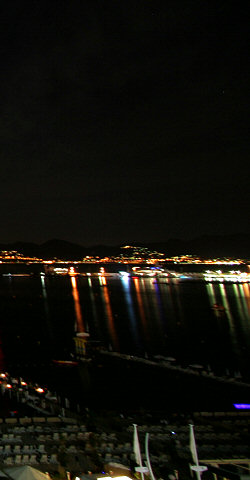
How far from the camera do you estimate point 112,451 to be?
3707 millimetres

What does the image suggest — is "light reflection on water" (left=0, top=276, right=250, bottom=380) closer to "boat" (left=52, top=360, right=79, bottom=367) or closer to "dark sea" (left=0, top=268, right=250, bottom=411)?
"dark sea" (left=0, top=268, right=250, bottom=411)

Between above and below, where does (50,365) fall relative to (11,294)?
below

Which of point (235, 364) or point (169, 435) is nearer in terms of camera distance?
point (169, 435)

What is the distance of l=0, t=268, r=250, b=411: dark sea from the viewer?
24.2ft

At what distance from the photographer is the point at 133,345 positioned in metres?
12.0

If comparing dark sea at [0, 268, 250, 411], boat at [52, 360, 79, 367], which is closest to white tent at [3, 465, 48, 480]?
dark sea at [0, 268, 250, 411]

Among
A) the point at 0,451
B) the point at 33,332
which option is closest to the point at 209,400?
the point at 0,451

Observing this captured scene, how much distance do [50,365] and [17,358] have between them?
131cm

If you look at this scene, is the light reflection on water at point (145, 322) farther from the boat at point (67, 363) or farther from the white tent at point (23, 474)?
the white tent at point (23, 474)

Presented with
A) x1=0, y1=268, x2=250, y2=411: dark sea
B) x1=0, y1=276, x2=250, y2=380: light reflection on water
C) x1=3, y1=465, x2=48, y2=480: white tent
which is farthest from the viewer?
x1=0, y1=276, x2=250, y2=380: light reflection on water

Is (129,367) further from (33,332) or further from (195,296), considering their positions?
(195,296)

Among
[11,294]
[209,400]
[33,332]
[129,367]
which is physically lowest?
[209,400]

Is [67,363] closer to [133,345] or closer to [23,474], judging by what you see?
[133,345]

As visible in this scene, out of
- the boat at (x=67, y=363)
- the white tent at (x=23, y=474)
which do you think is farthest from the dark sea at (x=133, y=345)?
the white tent at (x=23, y=474)
